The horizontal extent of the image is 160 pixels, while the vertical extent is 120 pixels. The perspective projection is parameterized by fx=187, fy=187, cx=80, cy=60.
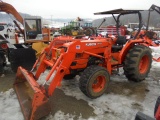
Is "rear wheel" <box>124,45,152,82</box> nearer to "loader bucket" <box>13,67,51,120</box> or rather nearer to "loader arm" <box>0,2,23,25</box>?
"loader bucket" <box>13,67,51,120</box>

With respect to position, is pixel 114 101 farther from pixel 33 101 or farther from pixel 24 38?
pixel 24 38

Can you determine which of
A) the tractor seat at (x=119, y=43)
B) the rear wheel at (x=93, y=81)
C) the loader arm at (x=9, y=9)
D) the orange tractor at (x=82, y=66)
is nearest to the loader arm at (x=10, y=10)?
the loader arm at (x=9, y=9)

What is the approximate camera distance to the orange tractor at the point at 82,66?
362cm

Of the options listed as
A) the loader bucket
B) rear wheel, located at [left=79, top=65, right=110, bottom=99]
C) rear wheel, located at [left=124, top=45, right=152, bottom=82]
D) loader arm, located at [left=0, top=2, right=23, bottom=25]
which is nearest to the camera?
the loader bucket

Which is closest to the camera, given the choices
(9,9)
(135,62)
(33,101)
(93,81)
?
(33,101)

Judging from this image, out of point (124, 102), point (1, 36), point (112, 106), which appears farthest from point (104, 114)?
point (1, 36)

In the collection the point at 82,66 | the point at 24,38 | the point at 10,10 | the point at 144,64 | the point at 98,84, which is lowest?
the point at 98,84

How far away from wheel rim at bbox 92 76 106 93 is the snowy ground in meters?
0.21

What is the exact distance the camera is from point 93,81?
4141mm

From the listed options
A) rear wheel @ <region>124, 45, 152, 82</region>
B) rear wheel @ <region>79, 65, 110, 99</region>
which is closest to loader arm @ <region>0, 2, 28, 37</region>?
rear wheel @ <region>79, 65, 110, 99</region>

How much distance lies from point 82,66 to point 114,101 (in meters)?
1.08

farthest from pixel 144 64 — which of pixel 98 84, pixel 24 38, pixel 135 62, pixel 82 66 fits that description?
pixel 24 38

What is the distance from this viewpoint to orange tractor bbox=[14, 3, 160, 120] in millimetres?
3618

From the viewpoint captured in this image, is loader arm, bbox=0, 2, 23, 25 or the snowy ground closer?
the snowy ground
